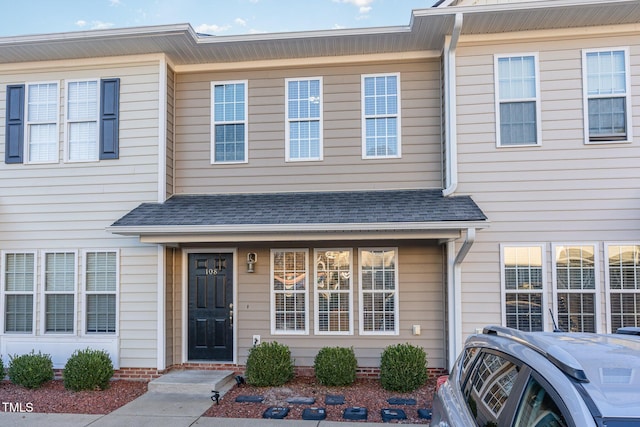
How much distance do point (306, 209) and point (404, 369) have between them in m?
2.70

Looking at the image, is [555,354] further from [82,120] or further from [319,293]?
[82,120]

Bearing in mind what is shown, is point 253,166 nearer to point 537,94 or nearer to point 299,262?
point 299,262

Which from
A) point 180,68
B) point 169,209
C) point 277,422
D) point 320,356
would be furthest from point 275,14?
point 277,422

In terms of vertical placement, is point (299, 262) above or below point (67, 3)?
below

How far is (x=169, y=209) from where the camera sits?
296 inches

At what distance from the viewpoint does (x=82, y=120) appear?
26.1ft

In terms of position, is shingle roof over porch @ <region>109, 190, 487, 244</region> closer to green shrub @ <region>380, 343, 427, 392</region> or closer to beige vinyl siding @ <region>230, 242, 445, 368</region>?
beige vinyl siding @ <region>230, 242, 445, 368</region>

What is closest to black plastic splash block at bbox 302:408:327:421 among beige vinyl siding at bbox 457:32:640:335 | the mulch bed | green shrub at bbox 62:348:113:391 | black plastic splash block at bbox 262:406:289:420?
the mulch bed

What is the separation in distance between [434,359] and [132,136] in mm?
6037

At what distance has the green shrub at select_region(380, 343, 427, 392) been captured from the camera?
22.1 ft

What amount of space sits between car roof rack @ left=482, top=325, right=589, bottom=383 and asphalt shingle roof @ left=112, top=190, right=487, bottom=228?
3.95 meters

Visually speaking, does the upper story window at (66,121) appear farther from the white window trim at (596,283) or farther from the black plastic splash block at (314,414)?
the white window trim at (596,283)

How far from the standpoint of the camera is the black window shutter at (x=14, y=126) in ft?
26.4

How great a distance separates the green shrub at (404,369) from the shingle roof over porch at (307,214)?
182 centimetres
